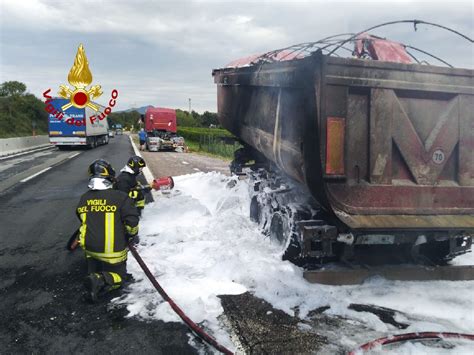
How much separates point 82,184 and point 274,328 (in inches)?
397

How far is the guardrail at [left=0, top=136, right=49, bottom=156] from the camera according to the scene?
24.5m

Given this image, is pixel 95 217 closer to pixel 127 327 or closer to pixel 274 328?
pixel 127 327

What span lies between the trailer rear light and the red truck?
24940 mm

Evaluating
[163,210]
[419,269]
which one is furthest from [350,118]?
Result: [163,210]

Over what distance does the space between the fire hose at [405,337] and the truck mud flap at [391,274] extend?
98 centimetres

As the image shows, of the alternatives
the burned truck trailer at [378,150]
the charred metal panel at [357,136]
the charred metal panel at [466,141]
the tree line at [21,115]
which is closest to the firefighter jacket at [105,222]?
the burned truck trailer at [378,150]

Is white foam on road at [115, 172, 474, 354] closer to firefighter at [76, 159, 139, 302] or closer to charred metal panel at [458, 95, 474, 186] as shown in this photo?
firefighter at [76, 159, 139, 302]

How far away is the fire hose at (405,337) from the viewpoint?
10.3 ft

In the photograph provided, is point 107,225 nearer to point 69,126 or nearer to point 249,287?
point 249,287

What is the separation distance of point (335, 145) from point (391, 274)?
1.53 metres

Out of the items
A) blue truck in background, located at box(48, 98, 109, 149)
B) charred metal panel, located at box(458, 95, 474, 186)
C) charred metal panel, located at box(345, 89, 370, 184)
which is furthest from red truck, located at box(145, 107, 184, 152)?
charred metal panel, located at box(458, 95, 474, 186)

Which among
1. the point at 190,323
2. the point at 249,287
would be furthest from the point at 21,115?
the point at 190,323

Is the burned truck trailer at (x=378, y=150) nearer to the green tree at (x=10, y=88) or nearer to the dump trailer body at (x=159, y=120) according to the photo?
the dump trailer body at (x=159, y=120)

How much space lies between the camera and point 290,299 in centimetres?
407
